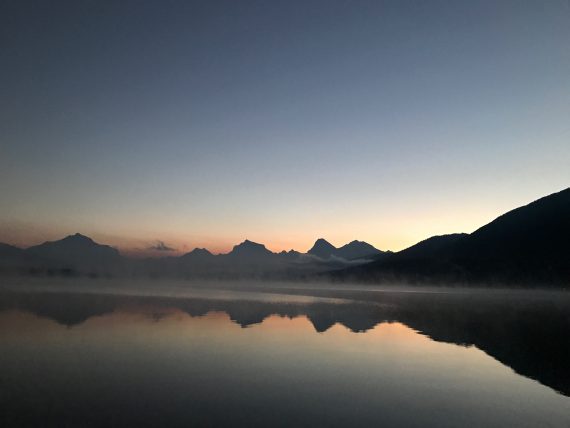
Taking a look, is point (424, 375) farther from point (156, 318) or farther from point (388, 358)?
point (156, 318)

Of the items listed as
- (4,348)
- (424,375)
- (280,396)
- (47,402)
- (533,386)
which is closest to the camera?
(47,402)

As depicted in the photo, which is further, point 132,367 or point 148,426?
point 132,367

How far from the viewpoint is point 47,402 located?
2383cm

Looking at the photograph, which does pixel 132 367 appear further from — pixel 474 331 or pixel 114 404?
pixel 474 331

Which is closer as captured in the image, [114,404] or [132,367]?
[114,404]

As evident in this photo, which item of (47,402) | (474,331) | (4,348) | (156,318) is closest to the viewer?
→ (47,402)

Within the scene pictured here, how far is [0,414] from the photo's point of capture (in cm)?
2148

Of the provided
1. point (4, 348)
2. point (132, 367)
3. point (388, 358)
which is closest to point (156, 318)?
point (4, 348)

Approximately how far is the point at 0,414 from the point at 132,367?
12311 millimetres

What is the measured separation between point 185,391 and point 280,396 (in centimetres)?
633

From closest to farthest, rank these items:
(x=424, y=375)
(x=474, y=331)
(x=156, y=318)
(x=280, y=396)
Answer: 1. (x=280, y=396)
2. (x=424, y=375)
3. (x=474, y=331)
4. (x=156, y=318)

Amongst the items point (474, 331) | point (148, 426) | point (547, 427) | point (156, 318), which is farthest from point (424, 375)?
point (156, 318)

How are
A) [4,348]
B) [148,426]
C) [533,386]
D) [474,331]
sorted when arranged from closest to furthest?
1. [148,426]
2. [533,386]
3. [4,348]
4. [474,331]

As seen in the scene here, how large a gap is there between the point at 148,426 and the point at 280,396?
873 cm
